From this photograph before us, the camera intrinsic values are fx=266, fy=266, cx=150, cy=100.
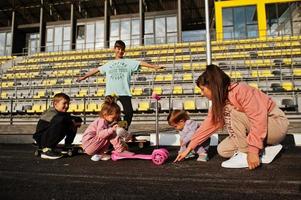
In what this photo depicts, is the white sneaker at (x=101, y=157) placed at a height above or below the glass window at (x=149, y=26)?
below

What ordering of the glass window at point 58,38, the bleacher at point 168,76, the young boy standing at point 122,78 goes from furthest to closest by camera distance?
the glass window at point 58,38
the bleacher at point 168,76
the young boy standing at point 122,78

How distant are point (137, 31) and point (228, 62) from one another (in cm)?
1031

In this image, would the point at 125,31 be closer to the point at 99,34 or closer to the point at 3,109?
the point at 99,34

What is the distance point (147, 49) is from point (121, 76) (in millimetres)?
11491

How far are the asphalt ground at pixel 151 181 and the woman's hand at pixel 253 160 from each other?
0.17 ft

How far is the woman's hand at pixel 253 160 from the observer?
2.21 meters

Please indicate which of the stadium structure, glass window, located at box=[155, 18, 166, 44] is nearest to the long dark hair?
the stadium structure

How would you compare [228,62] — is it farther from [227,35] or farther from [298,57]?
[227,35]

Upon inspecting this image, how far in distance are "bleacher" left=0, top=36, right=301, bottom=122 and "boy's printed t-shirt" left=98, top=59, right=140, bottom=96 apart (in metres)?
3.77

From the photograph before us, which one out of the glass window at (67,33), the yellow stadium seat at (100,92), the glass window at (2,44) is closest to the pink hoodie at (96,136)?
the yellow stadium seat at (100,92)

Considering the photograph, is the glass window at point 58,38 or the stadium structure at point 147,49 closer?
the stadium structure at point 147,49

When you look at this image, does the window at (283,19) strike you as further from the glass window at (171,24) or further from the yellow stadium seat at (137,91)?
the yellow stadium seat at (137,91)

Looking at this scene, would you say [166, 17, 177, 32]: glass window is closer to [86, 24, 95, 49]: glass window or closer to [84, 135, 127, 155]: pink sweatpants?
[86, 24, 95, 49]: glass window

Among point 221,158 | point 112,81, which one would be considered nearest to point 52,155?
point 112,81
